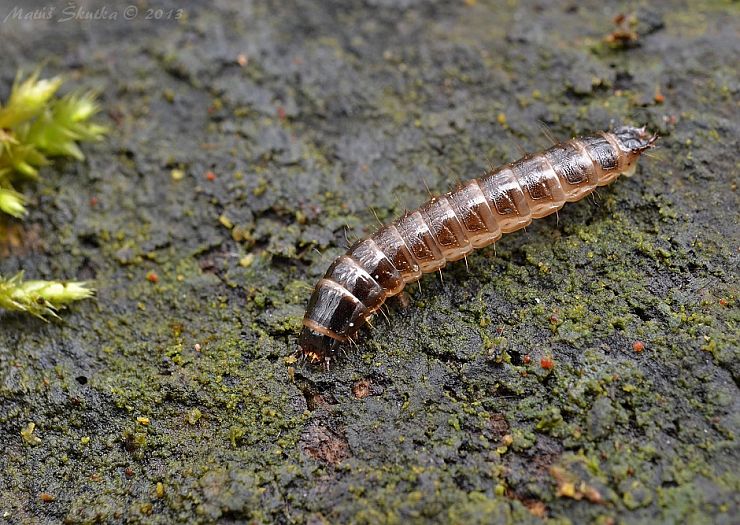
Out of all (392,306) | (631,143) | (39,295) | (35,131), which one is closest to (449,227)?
(392,306)

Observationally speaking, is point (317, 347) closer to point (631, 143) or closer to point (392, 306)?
point (392, 306)

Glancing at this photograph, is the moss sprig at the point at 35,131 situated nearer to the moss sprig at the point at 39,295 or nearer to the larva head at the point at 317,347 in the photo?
the moss sprig at the point at 39,295

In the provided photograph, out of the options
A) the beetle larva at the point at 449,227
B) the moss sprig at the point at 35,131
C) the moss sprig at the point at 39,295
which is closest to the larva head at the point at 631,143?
the beetle larva at the point at 449,227

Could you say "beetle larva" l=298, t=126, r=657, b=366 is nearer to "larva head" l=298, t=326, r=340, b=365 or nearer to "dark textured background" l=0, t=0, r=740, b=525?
"larva head" l=298, t=326, r=340, b=365

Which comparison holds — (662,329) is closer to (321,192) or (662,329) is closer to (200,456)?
(321,192)

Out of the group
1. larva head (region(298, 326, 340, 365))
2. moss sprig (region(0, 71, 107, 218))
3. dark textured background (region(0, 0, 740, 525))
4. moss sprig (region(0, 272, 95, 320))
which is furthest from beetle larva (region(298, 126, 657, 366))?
moss sprig (region(0, 71, 107, 218))

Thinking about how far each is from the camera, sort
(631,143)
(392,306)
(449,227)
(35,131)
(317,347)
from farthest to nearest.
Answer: (35,131) < (631,143) < (392,306) < (449,227) < (317,347)
